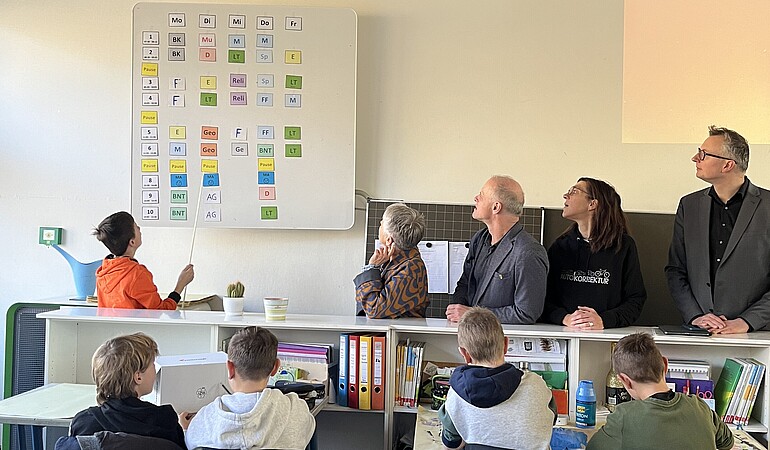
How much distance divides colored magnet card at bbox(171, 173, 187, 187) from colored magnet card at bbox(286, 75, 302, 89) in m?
0.76

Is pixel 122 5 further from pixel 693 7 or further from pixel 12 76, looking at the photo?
pixel 693 7

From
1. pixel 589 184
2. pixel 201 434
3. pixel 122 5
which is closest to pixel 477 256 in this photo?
pixel 589 184

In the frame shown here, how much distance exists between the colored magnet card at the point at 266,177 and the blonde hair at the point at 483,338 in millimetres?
2078

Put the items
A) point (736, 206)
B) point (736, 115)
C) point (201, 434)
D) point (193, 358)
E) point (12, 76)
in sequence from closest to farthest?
point (201, 434), point (193, 358), point (736, 206), point (736, 115), point (12, 76)

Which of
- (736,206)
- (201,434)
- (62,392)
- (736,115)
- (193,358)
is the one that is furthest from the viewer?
(736,115)

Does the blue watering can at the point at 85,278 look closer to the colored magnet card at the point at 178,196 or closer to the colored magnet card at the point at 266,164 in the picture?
the colored magnet card at the point at 178,196

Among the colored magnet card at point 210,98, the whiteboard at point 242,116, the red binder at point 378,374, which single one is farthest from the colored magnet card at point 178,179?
the red binder at point 378,374

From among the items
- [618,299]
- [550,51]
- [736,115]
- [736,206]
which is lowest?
[618,299]

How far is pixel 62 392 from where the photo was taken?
3117 millimetres

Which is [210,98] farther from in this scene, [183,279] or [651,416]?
[651,416]

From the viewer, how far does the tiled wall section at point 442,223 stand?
4395 mm

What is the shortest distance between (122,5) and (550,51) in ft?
8.05


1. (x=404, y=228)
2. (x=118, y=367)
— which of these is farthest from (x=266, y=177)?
(x=118, y=367)

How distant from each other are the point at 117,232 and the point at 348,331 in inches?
46.5
